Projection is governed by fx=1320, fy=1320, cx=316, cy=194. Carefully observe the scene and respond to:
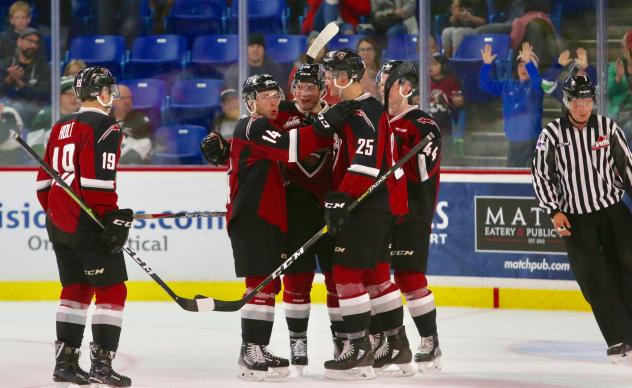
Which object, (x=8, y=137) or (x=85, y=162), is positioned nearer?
(x=85, y=162)

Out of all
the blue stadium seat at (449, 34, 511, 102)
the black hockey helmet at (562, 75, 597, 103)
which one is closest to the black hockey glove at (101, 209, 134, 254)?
the black hockey helmet at (562, 75, 597, 103)

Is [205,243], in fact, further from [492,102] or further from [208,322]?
[492,102]

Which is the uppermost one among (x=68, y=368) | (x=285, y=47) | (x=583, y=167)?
(x=285, y=47)

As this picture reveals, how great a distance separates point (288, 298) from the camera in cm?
559

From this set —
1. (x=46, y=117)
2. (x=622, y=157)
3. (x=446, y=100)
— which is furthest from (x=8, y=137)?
(x=622, y=157)

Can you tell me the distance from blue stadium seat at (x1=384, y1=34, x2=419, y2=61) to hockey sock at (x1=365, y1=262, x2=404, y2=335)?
10.0 ft

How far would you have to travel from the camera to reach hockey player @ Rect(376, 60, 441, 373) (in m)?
5.56

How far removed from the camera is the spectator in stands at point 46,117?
28.2ft

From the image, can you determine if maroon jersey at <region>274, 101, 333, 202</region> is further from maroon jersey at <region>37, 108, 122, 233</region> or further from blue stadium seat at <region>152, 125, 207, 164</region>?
blue stadium seat at <region>152, 125, 207, 164</region>

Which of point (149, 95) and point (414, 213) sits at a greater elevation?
point (149, 95)

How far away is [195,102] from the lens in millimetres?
8891

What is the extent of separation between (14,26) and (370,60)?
2.40m

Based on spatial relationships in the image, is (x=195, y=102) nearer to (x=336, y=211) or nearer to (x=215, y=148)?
(x=215, y=148)

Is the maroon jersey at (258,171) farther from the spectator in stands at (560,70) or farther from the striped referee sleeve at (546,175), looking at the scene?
the spectator in stands at (560,70)
